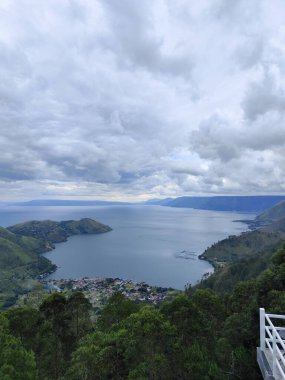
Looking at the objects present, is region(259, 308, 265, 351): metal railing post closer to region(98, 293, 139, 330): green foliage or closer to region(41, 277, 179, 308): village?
region(98, 293, 139, 330): green foliage

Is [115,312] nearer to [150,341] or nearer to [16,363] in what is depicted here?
[150,341]

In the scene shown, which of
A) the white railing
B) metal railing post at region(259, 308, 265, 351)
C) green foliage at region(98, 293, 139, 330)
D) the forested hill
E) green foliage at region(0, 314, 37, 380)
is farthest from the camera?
green foliage at region(98, 293, 139, 330)

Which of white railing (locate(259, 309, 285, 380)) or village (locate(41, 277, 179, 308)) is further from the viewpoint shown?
village (locate(41, 277, 179, 308))

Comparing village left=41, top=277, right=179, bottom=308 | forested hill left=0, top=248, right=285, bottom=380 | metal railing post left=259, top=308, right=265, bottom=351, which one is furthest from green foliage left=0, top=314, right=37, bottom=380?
village left=41, top=277, right=179, bottom=308

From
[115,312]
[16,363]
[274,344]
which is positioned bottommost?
[115,312]

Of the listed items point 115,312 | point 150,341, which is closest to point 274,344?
point 150,341

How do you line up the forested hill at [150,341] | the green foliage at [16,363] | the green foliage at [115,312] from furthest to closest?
1. the green foliage at [115,312]
2. the forested hill at [150,341]
3. the green foliage at [16,363]

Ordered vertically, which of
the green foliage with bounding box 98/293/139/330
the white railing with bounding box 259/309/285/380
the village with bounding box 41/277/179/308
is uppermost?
the white railing with bounding box 259/309/285/380

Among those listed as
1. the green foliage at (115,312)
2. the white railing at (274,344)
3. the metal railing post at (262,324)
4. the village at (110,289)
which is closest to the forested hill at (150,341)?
the green foliage at (115,312)

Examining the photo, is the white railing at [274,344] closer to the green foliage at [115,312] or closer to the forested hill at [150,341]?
the forested hill at [150,341]

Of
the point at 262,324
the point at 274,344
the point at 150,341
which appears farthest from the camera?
the point at 150,341

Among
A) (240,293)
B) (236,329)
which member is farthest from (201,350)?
(240,293)
